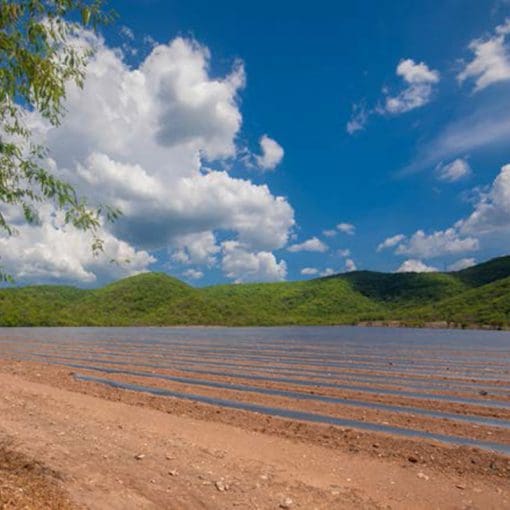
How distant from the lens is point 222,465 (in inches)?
476

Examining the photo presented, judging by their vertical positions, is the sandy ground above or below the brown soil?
below

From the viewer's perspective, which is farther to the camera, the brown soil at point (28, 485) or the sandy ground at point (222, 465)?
the sandy ground at point (222, 465)

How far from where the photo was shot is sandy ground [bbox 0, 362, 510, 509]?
9.73 m

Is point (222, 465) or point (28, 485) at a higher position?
point (28, 485)

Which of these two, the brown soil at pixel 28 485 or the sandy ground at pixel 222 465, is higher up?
the brown soil at pixel 28 485

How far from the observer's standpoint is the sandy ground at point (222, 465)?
9.73 metres

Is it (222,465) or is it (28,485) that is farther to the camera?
(222,465)

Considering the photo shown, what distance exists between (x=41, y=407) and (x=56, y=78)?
621 inches

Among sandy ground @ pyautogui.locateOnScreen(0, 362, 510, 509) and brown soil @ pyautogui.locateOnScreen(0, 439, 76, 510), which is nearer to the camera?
brown soil @ pyautogui.locateOnScreen(0, 439, 76, 510)

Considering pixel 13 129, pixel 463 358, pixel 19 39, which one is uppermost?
pixel 19 39

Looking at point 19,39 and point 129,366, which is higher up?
point 19,39

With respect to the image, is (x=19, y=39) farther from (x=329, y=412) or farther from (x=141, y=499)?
(x=329, y=412)

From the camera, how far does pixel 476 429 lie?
705 inches

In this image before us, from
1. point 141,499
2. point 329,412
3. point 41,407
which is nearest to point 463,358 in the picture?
point 329,412
